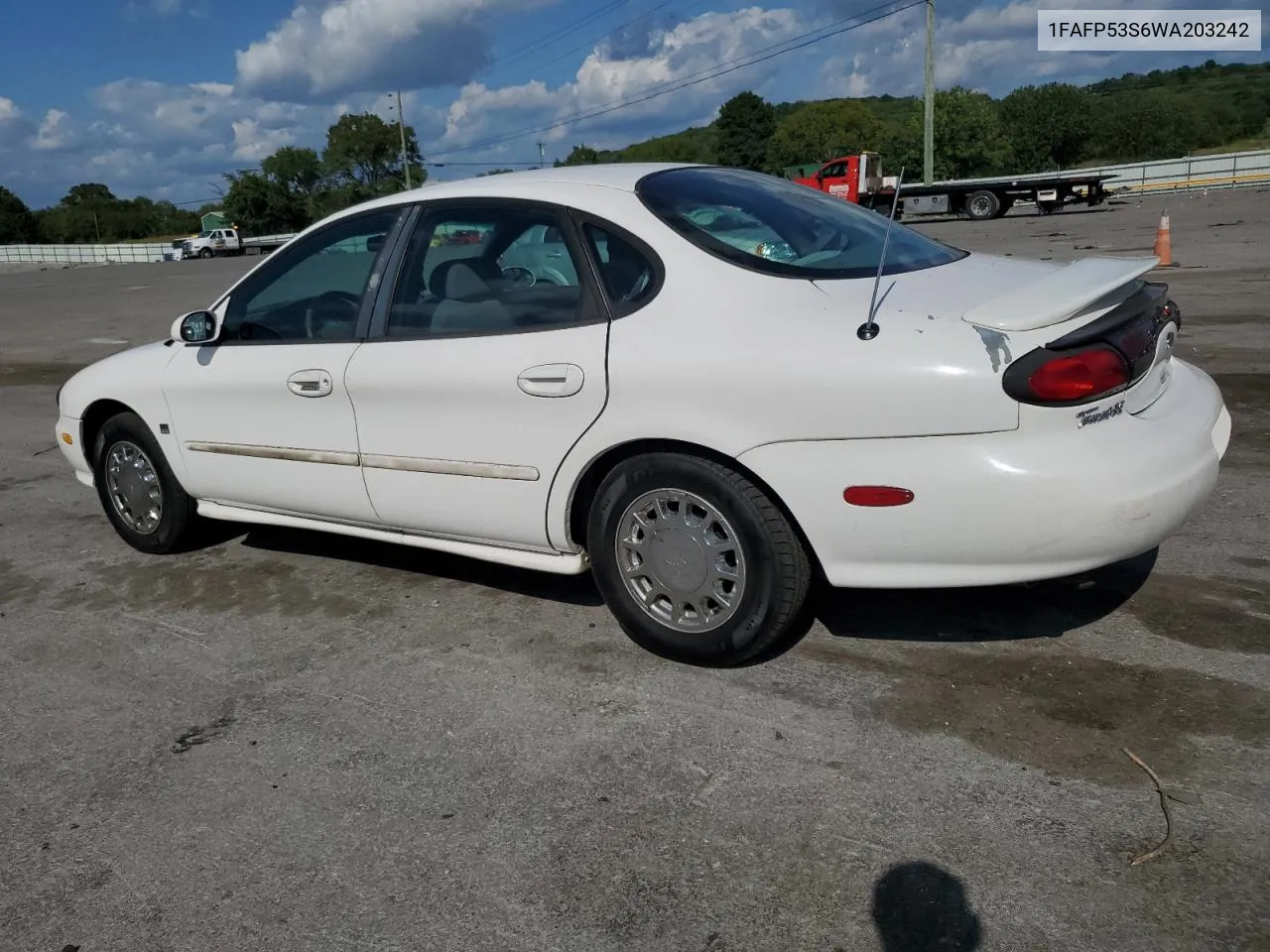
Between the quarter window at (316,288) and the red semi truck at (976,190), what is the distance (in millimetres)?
26729

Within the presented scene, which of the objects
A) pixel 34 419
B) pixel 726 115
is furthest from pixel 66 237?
pixel 34 419

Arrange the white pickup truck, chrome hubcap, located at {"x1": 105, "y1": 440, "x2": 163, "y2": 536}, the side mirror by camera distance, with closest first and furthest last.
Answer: the side mirror, chrome hubcap, located at {"x1": 105, "y1": 440, "x2": 163, "y2": 536}, the white pickup truck

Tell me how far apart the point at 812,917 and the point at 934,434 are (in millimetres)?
1318

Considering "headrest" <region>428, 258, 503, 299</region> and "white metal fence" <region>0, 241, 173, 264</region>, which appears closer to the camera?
"headrest" <region>428, 258, 503, 299</region>

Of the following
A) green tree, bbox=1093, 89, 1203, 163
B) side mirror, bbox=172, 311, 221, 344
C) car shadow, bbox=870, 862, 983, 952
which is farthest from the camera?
green tree, bbox=1093, 89, 1203, 163

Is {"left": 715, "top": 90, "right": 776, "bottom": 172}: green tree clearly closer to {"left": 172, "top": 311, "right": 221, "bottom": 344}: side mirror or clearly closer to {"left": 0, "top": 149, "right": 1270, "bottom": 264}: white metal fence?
{"left": 0, "top": 149, "right": 1270, "bottom": 264}: white metal fence

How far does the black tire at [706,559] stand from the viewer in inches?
126

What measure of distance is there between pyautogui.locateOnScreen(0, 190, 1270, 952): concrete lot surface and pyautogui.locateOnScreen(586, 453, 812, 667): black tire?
4.7 inches

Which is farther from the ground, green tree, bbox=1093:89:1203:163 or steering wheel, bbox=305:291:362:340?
green tree, bbox=1093:89:1203:163

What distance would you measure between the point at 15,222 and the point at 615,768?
4740 inches

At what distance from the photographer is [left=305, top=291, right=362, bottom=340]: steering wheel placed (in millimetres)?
4133

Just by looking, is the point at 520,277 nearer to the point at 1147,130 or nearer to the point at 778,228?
the point at 778,228

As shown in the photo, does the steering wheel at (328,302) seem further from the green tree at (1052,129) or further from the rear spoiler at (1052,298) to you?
the green tree at (1052,129)

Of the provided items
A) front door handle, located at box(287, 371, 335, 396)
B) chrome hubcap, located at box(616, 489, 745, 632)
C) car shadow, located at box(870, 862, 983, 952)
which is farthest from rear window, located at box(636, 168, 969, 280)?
car shadow, located at box(870, 862, 983, 952)
